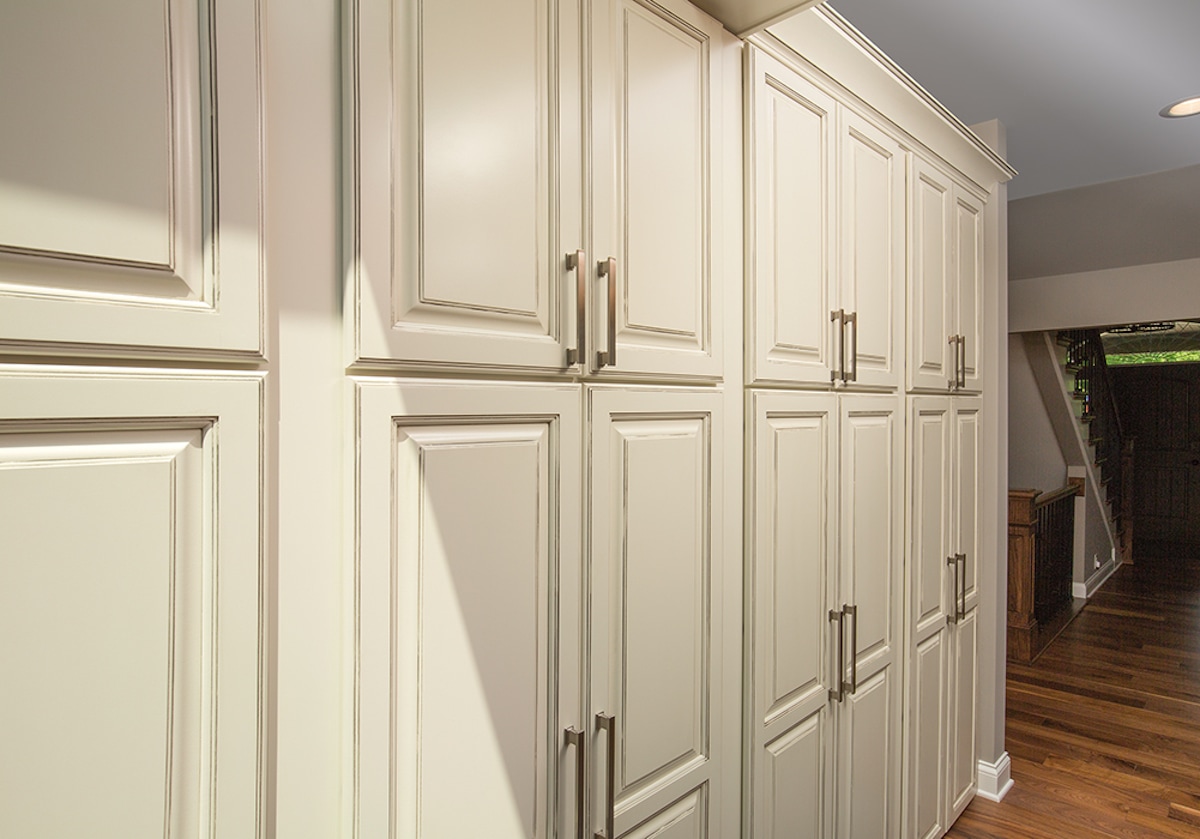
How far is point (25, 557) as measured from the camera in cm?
57

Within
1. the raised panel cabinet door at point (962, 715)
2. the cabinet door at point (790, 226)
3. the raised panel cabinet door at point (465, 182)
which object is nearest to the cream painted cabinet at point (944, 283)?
the cabinet door at point (790, 226)

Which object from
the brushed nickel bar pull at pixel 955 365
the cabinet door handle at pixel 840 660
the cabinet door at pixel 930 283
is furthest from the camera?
the brushed nickel bar pull at pixel 955 365

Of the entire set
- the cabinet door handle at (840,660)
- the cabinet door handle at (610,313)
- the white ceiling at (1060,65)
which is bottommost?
the cabinet door handle at (840,660)

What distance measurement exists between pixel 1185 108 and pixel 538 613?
3.20m

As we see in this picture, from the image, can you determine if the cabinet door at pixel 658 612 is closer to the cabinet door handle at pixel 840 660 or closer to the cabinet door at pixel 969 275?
the cabinet door handle at pixel 840 660

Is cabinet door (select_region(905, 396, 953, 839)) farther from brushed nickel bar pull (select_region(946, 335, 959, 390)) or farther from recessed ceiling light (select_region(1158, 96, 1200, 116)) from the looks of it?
recessed ceiling light (select_region(1158, 96, 1200, 116))

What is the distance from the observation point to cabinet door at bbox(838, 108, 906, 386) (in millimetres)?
1728

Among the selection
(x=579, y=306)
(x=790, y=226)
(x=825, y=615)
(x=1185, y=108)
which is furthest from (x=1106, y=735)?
(x=579, y=306)

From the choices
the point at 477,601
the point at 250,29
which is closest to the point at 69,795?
the point at 477,601

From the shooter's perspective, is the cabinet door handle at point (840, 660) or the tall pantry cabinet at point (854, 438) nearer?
the tall pantry cabinet at point (854, 438)

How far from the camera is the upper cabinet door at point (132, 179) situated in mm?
563

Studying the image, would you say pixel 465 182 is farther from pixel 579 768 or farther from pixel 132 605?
pixel 579 768

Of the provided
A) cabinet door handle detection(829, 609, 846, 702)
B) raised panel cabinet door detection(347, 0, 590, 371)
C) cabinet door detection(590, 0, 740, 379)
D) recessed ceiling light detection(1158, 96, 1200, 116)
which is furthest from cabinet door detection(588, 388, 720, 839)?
recessed ceiling light detection(1158, 96, 1200, 116)

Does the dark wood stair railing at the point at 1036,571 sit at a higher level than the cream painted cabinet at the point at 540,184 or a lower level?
lower
